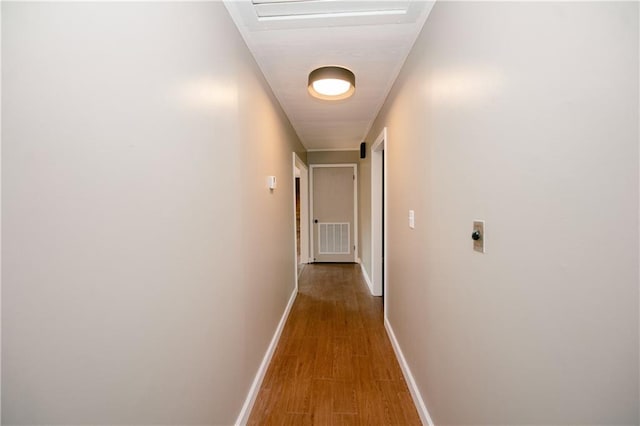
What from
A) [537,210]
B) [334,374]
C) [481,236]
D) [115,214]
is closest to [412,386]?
[334,374]

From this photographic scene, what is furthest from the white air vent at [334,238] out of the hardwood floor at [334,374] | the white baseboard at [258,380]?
the white baseboard at [258,380]

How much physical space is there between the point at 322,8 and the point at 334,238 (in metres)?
4.03

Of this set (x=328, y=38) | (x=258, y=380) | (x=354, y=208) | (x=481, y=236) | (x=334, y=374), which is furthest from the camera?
(x=354, y=208)

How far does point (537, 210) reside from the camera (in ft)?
2.14

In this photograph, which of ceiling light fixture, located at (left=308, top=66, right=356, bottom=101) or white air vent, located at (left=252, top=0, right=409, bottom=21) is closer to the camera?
white air vent, located at (left=252, top=0, right=409, bottom=21)

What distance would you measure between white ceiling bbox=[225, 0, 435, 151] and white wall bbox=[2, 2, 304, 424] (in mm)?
269

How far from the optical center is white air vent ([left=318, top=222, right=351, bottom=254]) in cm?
497

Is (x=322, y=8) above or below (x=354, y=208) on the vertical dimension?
above

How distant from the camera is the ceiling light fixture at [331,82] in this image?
1.82m

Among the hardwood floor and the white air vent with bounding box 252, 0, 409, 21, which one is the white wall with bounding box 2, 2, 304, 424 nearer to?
the white air vent with bounding box 252, 0, 409, 21

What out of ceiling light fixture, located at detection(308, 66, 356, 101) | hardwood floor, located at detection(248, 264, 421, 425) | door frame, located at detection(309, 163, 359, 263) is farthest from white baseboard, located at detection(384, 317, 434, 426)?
door frame, located at detection(309, 163, 359, 263)

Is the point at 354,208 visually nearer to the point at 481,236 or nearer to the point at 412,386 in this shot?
the point at 412,386

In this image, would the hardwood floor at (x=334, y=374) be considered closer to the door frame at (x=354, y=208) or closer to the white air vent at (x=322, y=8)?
the door frame at (x=354, y=208)

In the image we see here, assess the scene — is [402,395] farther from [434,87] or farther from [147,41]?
[147,41]
